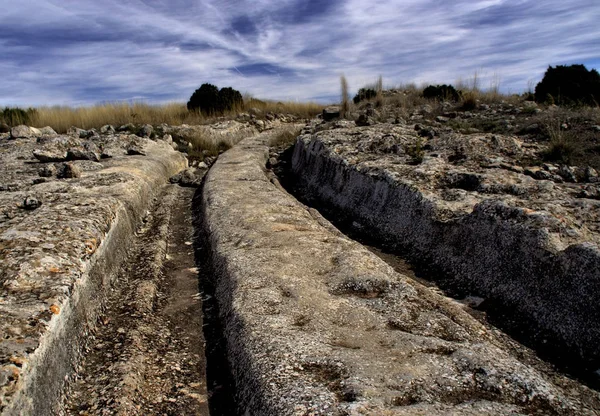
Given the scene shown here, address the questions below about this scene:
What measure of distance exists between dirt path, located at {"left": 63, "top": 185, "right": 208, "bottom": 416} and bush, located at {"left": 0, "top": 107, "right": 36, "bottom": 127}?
11813mm

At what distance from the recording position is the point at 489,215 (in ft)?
13.2

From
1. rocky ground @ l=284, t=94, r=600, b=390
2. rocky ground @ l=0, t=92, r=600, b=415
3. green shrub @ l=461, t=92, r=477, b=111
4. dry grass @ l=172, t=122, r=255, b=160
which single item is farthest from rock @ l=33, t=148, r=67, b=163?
green shrub @ l=461, t=92, r=477, b=111

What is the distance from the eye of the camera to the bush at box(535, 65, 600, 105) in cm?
1271

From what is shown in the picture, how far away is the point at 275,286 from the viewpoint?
10.9 ft

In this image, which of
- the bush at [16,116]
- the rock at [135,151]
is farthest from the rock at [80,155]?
the bush at [16,116]

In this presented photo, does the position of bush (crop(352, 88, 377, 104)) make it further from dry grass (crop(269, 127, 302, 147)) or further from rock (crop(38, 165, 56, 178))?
rock (crop(38, 165, 56, 178))

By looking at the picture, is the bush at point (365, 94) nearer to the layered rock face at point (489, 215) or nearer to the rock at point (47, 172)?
the layered rock face at point (489, 215)

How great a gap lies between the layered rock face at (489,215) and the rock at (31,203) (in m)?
3.65

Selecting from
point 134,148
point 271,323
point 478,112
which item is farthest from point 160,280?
point 478,112

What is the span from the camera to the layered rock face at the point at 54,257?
7.60 ft

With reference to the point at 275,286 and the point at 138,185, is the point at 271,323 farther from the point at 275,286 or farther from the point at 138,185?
the point at 138,185

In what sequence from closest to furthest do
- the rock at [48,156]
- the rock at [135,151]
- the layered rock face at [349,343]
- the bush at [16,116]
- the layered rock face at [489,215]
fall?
the layered rock face at [349,343], the layered rock face at [489,215], the rock at [48,156], the rock at [135,151], the bush at [16,116]

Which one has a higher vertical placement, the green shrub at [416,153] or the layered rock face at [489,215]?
the green shrub at [416,153]

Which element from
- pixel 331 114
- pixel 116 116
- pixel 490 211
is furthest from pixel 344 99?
pixel 490 211
